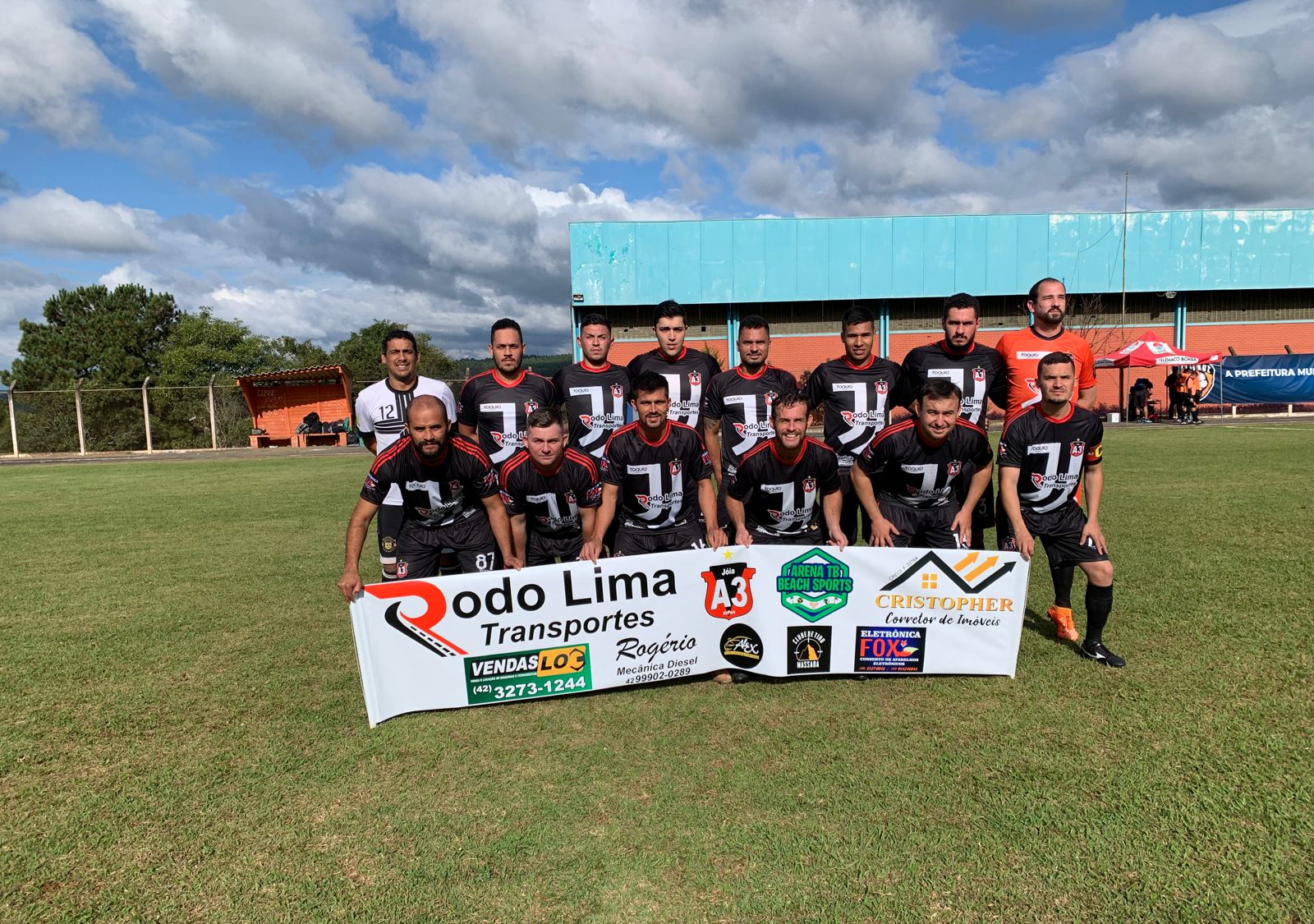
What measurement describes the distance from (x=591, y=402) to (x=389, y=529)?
1.81m

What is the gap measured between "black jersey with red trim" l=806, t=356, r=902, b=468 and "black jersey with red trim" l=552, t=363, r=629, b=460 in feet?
5.14

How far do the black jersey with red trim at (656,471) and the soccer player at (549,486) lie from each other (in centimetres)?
17

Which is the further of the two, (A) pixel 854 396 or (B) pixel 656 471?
(A) pixel 854 396

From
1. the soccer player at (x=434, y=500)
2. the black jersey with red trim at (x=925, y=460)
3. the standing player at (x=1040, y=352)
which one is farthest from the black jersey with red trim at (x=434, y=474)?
the standing player at (x=1040, y=352)

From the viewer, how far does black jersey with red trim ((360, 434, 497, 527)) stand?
4.50 metres

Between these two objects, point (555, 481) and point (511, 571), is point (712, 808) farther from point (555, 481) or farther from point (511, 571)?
point (555, 481)

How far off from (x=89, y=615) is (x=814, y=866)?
248 inches

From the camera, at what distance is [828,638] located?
435 cm

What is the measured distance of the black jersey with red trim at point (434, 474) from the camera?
4.50 m

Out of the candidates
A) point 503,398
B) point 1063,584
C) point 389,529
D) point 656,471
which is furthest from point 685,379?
point 1063,584

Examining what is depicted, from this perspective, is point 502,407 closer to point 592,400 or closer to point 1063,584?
point 592,400

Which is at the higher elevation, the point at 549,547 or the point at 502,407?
the point at 502,407

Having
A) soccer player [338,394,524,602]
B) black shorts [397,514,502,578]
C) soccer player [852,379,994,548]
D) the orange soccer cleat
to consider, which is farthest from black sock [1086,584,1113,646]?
black shorts [397,514,502,578]

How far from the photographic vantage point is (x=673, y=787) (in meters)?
3.20
